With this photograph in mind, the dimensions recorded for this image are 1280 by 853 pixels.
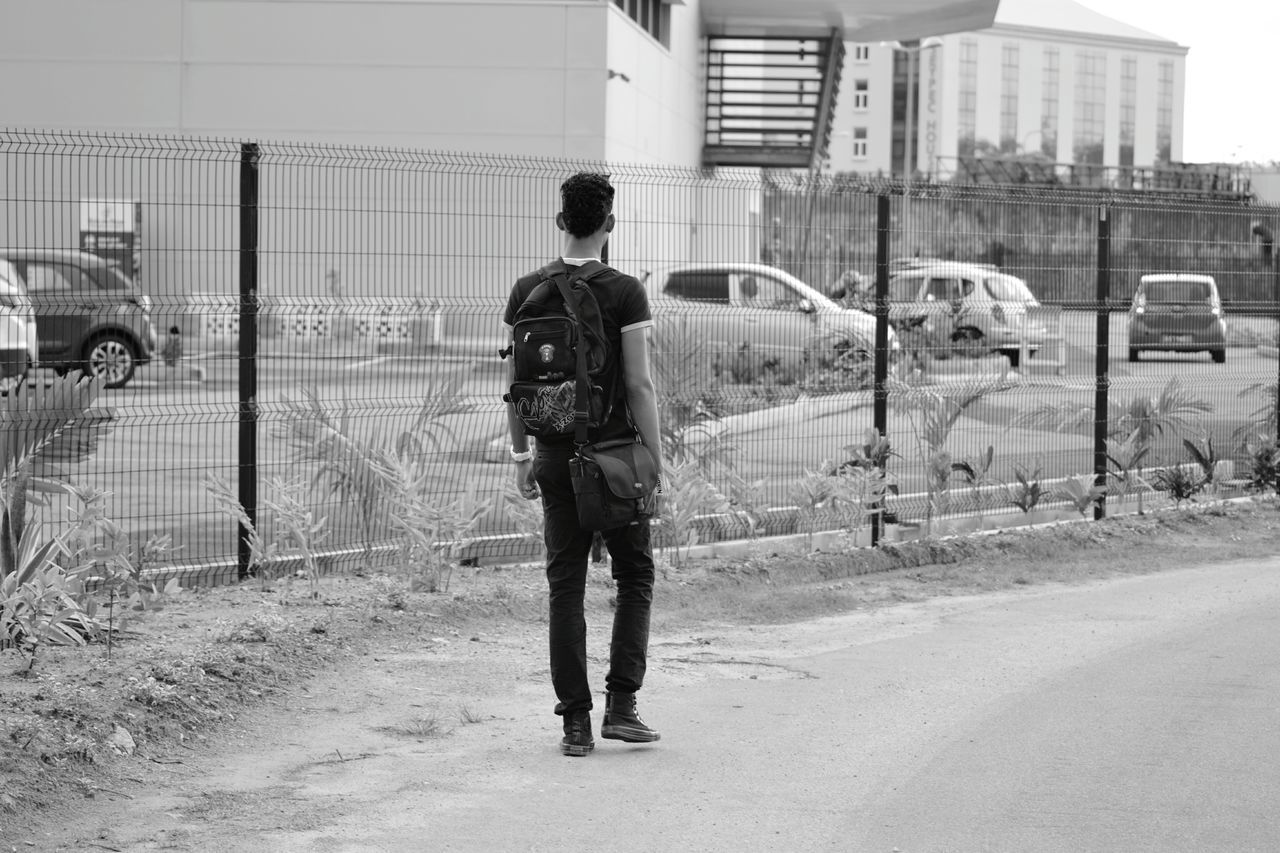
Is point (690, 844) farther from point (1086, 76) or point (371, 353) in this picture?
point (1086, 76)

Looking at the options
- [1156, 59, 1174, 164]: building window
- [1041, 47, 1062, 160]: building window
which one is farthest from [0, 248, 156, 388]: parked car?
[1156, 59, 1174, 164]: building window

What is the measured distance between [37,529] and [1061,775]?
13.2ft

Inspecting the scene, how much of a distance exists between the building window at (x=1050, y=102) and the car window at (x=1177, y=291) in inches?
4174

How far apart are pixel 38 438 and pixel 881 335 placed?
513 cm

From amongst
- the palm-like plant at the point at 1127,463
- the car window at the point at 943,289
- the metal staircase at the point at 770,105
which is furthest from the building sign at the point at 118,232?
the metal staircase at the point at 770,105

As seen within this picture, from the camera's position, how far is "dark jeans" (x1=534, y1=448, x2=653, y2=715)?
5.45 meters

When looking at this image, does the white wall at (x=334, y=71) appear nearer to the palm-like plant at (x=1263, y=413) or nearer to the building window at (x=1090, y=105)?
the palm-like plant at (x=1263, y=413)

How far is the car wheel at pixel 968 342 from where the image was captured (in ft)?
35.2

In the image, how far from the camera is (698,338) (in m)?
9.48

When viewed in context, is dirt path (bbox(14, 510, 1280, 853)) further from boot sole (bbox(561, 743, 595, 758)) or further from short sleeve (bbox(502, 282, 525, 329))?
short sleeve (bbox(502, 282, 525, 329))

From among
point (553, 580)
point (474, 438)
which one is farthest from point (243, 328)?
point (553, 580)

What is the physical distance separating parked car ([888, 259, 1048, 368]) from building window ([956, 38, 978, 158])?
332 feet

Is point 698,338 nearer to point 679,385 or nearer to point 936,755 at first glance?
point 679,385

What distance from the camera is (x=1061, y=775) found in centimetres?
534
